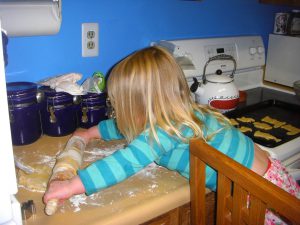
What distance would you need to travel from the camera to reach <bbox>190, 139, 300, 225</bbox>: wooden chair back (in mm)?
546

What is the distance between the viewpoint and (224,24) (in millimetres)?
1675

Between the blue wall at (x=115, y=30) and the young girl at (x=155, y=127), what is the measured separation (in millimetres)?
421

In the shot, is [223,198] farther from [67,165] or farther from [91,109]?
[91,109]

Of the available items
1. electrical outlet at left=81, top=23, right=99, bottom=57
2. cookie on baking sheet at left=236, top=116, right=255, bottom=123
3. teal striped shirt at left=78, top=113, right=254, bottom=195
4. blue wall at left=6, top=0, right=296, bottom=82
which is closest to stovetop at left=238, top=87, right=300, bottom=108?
cookie on baking sheet at left=236, top=116, right=255, bottom=123

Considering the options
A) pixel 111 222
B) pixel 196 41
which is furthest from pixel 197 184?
pixel 196 41

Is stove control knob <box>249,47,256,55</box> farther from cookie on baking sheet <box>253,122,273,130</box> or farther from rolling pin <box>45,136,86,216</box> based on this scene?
rolling pin <box>45,136,86,216</box>

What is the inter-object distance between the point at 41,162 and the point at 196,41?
0.92m

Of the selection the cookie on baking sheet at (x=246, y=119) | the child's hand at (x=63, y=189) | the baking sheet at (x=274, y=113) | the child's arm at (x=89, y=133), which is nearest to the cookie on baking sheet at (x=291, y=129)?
the baking sheet at (x=274, y=113)

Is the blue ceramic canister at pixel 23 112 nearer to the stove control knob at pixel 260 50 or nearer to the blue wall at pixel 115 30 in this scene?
the blue wall at pixel 115 30

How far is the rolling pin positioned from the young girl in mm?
40

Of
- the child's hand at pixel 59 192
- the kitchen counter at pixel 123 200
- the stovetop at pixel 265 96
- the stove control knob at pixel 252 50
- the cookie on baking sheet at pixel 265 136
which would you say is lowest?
the kitchen counter at pixel 123 200

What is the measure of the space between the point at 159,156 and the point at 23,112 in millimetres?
474

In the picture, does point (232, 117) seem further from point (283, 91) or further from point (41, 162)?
point (41, 162)

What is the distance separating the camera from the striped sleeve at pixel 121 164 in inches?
30.8
